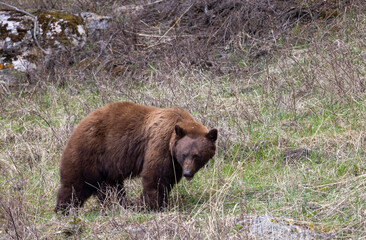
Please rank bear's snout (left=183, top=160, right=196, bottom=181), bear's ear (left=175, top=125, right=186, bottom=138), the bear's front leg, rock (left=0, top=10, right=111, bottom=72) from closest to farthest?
bear's snout (left=183, top=160, right=196, bottom=181) → bear's ear (left=175, top=125, right=186, bottom=138) → the bear's front leg → rock (left=0, top=10, right=111, bottom=72)

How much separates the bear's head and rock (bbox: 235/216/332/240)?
1.02 metres

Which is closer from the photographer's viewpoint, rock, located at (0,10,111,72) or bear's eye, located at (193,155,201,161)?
bear's eye, located at (193,155,201,161)

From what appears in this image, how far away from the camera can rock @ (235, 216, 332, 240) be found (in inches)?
164

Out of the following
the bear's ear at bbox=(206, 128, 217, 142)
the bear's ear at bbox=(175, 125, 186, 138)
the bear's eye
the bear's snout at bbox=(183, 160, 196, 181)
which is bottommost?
the bear's snout at bbox=(183, 160, 196, 181)

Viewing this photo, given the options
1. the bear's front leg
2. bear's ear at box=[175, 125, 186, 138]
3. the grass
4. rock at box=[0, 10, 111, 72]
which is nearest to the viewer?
the grass

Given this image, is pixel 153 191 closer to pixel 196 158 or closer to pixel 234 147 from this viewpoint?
pixel 196 158

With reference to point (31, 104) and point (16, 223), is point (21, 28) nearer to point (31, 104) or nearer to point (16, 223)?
point (31, 104)

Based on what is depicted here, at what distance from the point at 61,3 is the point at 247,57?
575cm

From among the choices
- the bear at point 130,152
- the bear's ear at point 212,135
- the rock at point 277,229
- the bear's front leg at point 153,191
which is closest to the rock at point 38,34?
the bear at point 130,152

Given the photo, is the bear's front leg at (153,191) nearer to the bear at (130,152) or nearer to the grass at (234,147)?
the bear at (130,152)

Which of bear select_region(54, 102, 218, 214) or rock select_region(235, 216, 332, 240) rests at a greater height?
bear select_region(54, 102, 218, 214)

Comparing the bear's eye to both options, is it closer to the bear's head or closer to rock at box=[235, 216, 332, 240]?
the bear's head

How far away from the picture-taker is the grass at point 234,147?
184 inches

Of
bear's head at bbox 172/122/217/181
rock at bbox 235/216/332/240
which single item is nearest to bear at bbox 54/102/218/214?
bear's head at bbox 172/122/217/181
